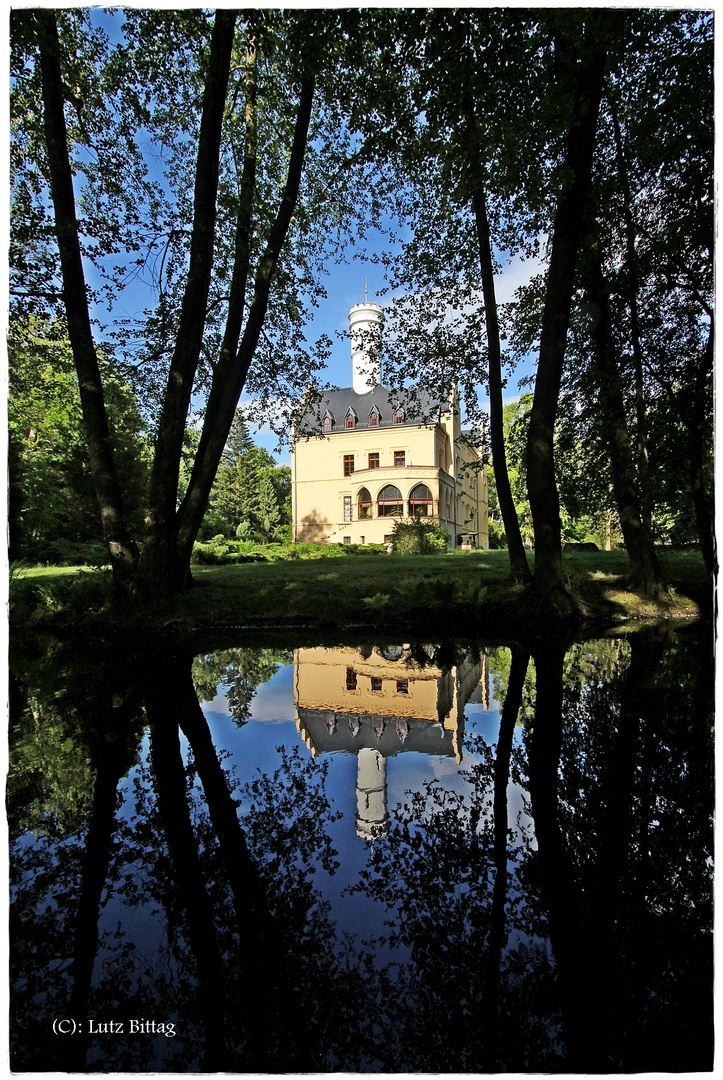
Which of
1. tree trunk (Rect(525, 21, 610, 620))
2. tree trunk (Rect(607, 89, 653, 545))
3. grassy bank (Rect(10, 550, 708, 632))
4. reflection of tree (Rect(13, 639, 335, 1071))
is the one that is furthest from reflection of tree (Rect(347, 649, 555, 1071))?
tree trunk (Rect(607, 89, 653, 545))

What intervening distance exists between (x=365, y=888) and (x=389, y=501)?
36.0 meters

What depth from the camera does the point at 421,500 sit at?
37000 millimetres

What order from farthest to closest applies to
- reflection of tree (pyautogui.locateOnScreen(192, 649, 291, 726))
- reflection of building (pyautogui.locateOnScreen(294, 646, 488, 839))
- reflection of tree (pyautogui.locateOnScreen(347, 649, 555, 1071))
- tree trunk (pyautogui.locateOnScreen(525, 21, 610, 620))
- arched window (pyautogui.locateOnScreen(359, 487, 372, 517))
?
arched window (pyautogui.locateOnScreen(359, 487, 372, 517)), tree trunk (pyautogui.locateOnScreen(525, 21, 610, 620)), reflection of tree (pyautogui.locateOnScreen(192, 649, 291, 726)), reflection of building (pyautogui.locateOnScreen(294, 646, 488, 839)), reflection of tree (pyautogui.locateOnScreen(347, 649, 555, 1071))

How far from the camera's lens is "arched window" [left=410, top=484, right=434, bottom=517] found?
120 ft

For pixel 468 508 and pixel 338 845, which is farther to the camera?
pixel 468 508

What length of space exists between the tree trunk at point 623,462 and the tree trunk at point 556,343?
1.66m

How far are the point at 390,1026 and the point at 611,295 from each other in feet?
40.3

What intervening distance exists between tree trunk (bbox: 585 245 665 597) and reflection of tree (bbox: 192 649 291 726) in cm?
764

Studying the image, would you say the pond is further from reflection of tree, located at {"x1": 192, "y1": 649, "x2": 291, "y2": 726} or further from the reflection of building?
reflection of tree, located at {"x1": 192, "y1": 649, "x2": 291, "y2": 726}

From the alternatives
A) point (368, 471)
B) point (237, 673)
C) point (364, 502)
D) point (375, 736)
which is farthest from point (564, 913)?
point (364, 502)

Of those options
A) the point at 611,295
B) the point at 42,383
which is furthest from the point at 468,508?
the point at 42,383

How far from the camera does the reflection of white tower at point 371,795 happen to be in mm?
2566

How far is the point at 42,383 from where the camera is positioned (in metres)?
9.84

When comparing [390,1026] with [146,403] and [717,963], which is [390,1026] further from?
[146,403]
